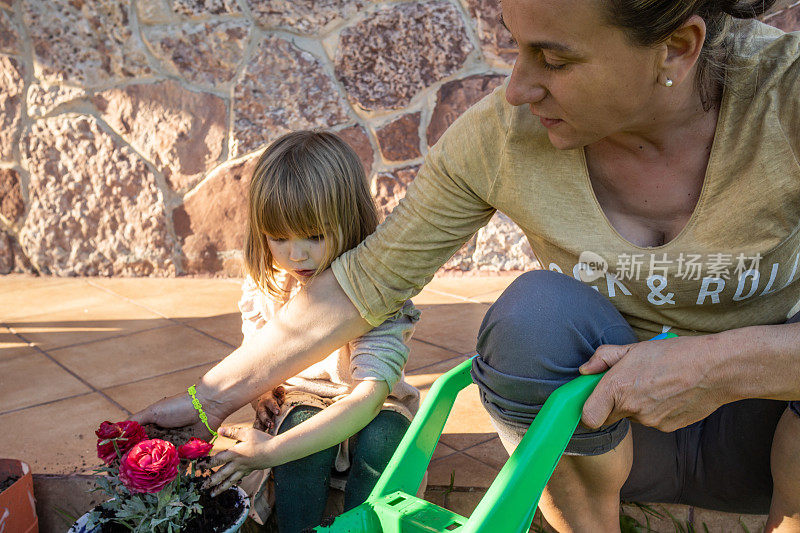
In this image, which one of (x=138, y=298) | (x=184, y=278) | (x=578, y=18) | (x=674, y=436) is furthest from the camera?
(x=184, y=278)

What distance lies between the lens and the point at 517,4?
924 millimetres

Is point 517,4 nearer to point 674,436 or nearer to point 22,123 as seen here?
point 674,436

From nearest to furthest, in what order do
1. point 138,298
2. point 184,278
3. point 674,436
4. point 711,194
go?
point 711,194 < point 674,436 < point 138,298 < point 184,278

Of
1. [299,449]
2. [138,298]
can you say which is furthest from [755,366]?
[138,298]

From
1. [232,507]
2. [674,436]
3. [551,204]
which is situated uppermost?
[551,204]

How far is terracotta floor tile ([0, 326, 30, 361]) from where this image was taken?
2215mm

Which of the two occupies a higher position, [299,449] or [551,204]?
[551,204]

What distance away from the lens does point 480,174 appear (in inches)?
46.7

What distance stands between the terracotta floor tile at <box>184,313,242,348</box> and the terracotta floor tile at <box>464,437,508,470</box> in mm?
952

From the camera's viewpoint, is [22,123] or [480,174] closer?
[480,174]

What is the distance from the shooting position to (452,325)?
2377 millimetres

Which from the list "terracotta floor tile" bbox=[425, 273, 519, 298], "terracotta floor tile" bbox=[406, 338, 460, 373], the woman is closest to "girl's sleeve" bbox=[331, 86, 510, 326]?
the woman

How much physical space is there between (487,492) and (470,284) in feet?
6.63

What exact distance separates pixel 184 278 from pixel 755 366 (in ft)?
8.07
